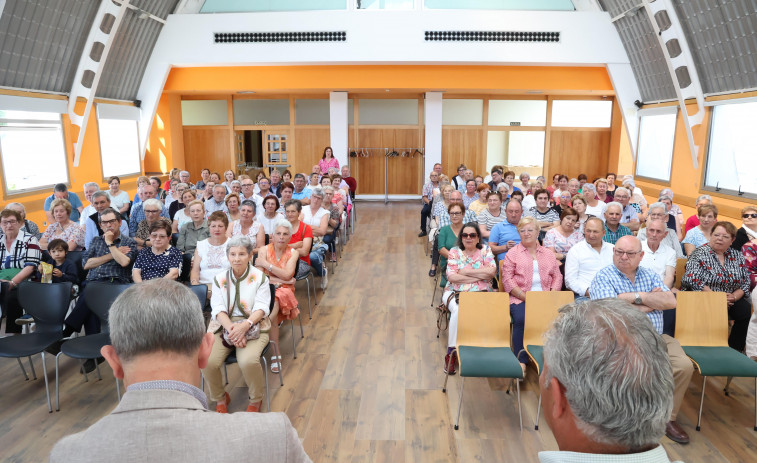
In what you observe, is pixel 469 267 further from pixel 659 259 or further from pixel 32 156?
pixel 32 156

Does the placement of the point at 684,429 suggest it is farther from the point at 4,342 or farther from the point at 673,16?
the point at 673,16

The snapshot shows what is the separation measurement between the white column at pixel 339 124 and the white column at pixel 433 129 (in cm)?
223

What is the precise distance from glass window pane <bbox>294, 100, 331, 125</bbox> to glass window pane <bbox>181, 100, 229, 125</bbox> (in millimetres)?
2104

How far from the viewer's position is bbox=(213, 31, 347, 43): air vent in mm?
11219

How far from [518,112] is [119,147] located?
10361 millimetres

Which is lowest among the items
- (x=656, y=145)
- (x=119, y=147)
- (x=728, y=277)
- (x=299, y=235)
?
(x=728, y=277)

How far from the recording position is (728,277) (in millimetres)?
4367

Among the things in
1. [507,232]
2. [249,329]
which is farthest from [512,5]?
[249,329]

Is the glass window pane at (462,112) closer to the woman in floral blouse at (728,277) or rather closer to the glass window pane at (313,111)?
the glass window pane at (313,111)

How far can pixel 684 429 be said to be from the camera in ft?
11.5

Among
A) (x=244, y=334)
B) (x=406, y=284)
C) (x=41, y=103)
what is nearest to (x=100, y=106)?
(x=41, y=103)

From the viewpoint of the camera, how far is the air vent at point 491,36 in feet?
36.3

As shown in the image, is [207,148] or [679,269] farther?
[207,148]

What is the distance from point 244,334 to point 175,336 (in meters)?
2.52
